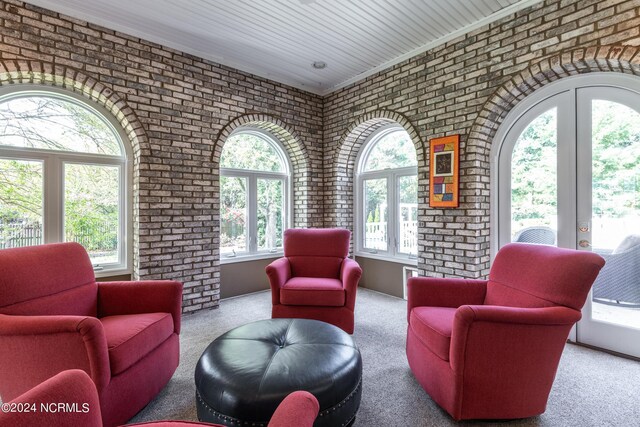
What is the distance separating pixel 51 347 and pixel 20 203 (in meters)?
2.18

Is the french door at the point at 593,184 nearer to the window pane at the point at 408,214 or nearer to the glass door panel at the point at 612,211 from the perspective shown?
the glass door panel at the point at 612,211

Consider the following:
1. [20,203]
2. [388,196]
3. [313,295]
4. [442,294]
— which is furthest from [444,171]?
[20,203]

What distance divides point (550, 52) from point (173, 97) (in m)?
3.82

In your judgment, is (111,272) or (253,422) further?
(111,272)

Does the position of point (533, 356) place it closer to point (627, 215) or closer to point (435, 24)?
point (627, 215)

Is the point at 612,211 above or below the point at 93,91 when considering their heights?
below

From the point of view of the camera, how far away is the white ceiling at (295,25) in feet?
9.24

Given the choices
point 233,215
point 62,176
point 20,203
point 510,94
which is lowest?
point 233,215

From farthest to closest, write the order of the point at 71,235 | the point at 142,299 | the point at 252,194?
the point at 252,194
the point at 71,235
the point at 142,299

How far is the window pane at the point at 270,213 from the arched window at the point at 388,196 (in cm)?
126

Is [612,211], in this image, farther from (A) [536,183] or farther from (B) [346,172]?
(B) [346,172]

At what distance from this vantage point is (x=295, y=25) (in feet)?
10.3

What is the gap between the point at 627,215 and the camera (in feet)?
8.28

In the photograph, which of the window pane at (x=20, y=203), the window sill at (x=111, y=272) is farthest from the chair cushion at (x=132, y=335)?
the window pane at (x=20, y=203)
